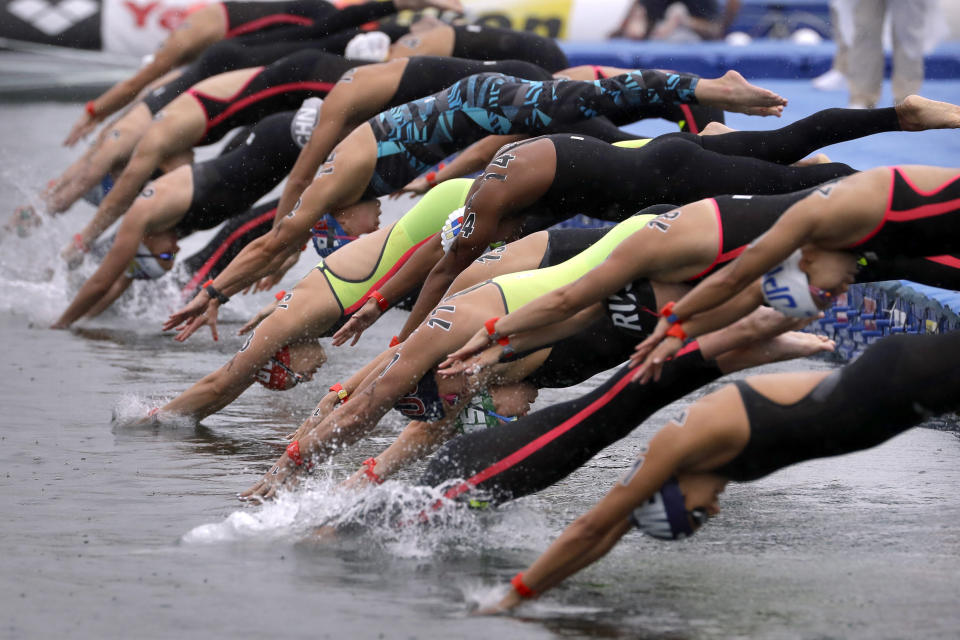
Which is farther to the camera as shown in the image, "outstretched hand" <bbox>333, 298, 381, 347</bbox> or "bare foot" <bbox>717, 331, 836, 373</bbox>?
"outstretched hand" <bbox>333, 298, 381, 347</bbox>

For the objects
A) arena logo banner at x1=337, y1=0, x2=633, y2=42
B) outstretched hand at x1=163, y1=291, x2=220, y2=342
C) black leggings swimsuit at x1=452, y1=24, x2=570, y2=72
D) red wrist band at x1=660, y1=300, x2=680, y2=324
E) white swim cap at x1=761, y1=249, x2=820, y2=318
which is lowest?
arena logo banner at x1=337, y1=0, x2=633, y2=42

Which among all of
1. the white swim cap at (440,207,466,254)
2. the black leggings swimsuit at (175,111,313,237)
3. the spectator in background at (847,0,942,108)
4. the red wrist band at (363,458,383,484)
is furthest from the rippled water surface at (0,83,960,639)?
the spectator in background at (847,0,942,108)

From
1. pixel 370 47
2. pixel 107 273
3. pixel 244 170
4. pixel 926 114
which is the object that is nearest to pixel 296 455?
pixel 926 114

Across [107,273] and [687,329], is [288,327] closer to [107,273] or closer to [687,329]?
[687,329]

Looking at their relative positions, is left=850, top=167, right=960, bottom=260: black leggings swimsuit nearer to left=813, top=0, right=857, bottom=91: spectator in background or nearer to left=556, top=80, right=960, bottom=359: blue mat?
left=556, top=80, right=960, bottom=359: blue mat

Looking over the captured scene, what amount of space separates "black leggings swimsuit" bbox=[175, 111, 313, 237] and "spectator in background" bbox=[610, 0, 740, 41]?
821cm

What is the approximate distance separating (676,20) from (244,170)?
848cm

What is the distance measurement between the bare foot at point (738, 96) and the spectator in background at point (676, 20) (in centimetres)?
1008

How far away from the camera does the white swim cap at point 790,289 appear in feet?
12.1

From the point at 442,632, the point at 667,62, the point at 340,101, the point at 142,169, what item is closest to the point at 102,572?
the point at 442,632

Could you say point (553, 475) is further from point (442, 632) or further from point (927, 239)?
point (927, 239)

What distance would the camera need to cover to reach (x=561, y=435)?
421 centimetres

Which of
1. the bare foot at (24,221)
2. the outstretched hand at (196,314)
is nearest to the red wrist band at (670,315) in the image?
the outstretched hand at (196,314)

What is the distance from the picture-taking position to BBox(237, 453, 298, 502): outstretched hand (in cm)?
476
